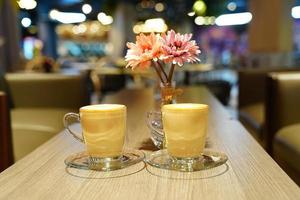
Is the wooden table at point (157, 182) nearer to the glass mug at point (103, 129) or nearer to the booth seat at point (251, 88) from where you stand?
the glass mug at point (103, 129)

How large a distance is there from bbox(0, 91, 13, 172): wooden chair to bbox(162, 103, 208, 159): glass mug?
3.98 feet

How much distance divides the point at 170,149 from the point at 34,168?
0.38 meters

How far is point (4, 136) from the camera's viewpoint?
76.4 inches

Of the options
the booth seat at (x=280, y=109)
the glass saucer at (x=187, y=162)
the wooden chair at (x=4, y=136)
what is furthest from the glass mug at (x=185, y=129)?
the booth seat at (x=280, y=109)

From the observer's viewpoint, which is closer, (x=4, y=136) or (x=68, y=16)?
(x=4, y=136)

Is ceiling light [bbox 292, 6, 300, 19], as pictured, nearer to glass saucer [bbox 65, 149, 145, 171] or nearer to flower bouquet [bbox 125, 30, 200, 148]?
flower bouquet [bbox 125, 30, 200, 148]

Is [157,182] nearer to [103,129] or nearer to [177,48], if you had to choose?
[103,129]

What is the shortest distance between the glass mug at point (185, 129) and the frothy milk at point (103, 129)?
127mm

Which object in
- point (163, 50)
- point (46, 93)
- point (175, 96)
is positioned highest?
point (163, 50)

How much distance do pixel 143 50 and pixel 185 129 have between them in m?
0.31

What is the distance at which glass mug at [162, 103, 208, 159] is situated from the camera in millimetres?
985

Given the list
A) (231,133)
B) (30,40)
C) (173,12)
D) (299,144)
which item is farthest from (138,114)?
(30,40)

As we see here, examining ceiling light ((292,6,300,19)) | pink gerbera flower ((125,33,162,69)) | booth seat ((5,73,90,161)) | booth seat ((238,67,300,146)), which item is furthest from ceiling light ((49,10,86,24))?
pink gerbera flower ((125,33,162,69))

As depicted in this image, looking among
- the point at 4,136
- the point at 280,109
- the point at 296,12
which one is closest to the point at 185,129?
→ the point at 4,136
